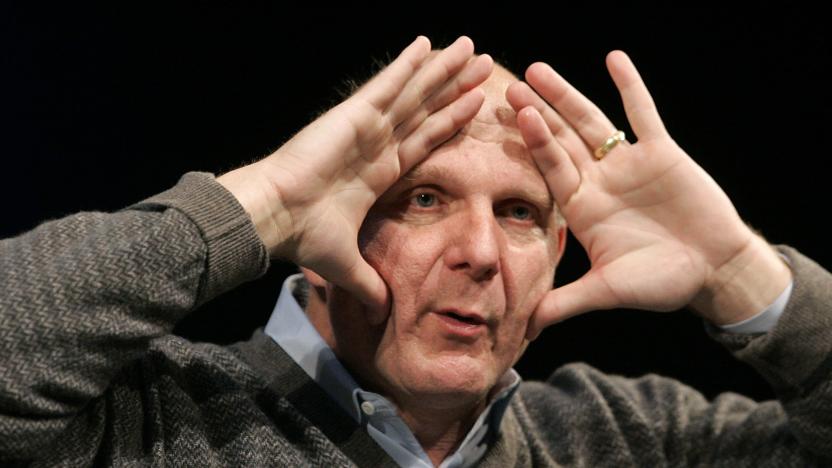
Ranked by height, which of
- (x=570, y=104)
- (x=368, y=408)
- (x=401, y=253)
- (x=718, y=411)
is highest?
(x=570, y=104)

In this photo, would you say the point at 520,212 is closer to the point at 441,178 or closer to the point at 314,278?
the point at 441,178

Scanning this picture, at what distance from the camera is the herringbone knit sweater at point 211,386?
137 centimetres

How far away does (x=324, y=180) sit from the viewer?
→ 164 cm

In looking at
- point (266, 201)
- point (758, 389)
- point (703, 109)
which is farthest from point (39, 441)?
point (758, 389)

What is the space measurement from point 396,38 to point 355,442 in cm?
121

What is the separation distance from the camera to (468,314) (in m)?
1.76

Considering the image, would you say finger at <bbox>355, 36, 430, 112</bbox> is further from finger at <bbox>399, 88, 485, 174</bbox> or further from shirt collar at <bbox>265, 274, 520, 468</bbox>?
shirt collar at <bbox>265, 274, 520, 468</bbox>

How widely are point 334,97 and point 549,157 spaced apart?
3.06 ft

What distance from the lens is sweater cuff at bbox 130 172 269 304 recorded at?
146cm

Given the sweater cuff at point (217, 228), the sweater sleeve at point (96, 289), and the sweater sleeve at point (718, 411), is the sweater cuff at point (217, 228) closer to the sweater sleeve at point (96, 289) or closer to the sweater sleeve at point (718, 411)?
the sweater sleeve at point (96, 289)

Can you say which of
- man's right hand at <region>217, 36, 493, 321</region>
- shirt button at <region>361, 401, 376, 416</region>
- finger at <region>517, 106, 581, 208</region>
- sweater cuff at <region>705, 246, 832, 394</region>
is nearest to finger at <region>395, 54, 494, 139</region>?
man's right hand at <region>217, 36, 493, 321</region>

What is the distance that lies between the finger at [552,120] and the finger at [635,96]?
0.37ft

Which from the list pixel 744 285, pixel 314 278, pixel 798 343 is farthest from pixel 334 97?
pixel 798 343

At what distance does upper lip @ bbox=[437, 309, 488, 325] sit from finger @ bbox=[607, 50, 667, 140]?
1.60ft
